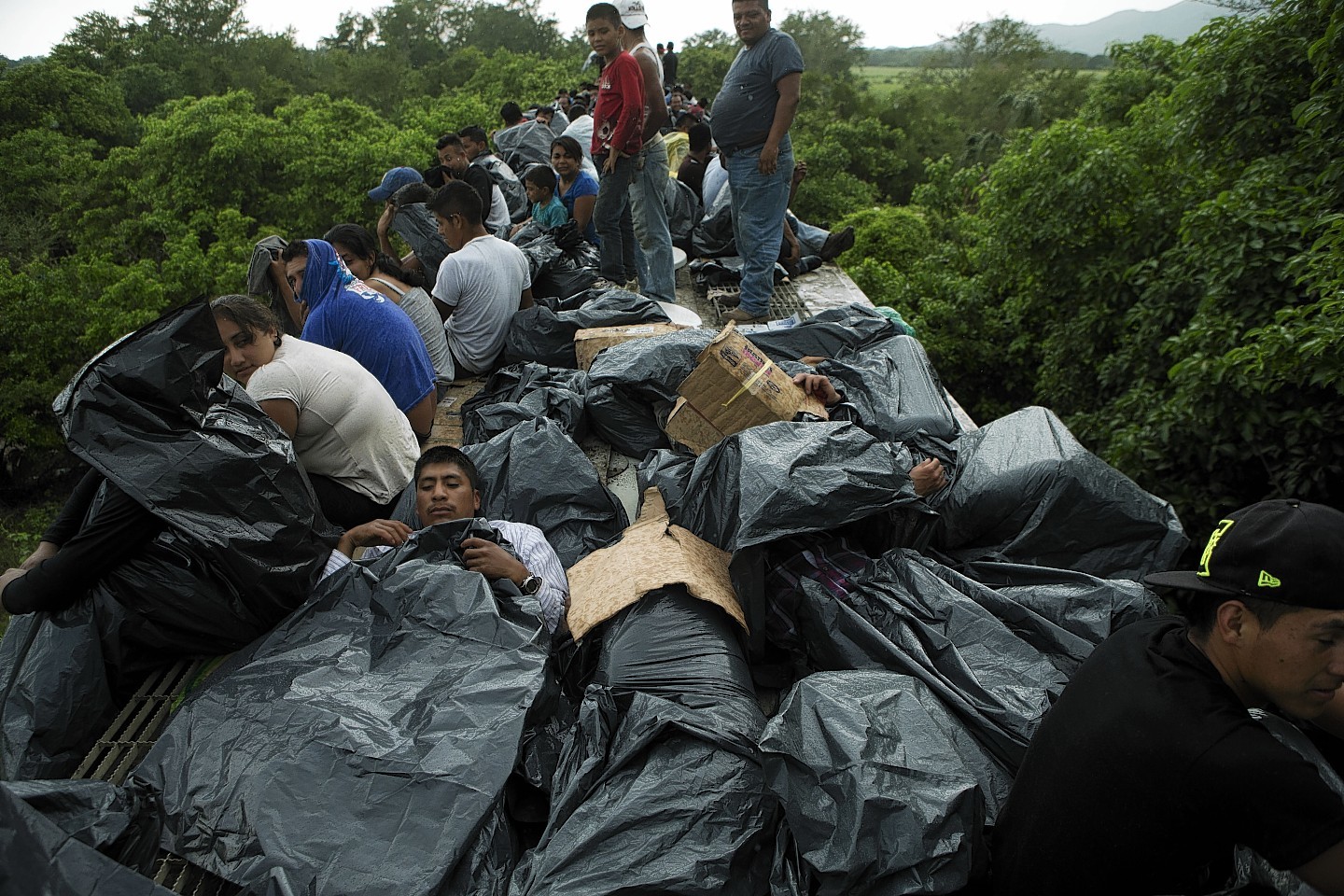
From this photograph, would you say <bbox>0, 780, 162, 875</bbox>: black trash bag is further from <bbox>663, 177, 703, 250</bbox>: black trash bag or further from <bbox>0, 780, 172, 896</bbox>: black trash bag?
<bbox>663, 177, 703, 250</bbox>: black trash bag

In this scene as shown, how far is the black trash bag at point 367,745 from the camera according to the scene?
5.48ft

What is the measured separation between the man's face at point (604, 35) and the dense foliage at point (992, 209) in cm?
356

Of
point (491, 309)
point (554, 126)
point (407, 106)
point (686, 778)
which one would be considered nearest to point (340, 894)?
point (686, 778)

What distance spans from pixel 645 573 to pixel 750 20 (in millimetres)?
3306

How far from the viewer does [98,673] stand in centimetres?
215

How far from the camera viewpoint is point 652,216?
527cm

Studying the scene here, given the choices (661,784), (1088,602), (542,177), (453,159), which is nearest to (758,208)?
(542,177)

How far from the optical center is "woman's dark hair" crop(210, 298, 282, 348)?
2805 millimetres

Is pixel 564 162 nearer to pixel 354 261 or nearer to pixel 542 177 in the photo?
pixel 542 177

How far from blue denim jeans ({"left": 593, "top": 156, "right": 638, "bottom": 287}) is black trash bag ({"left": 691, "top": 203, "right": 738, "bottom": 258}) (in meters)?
0.65

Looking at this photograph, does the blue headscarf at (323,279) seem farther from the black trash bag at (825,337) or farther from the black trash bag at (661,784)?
the black trash bag at (661,784)

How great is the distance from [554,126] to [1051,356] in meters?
7.03

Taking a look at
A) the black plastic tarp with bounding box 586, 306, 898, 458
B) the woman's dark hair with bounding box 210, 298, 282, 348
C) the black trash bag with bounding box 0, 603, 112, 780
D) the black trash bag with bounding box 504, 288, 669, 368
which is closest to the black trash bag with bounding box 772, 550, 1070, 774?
the black plastic tarp with bounding box 586, 306, 898, 458

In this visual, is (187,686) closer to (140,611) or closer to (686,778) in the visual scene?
(140,611)
